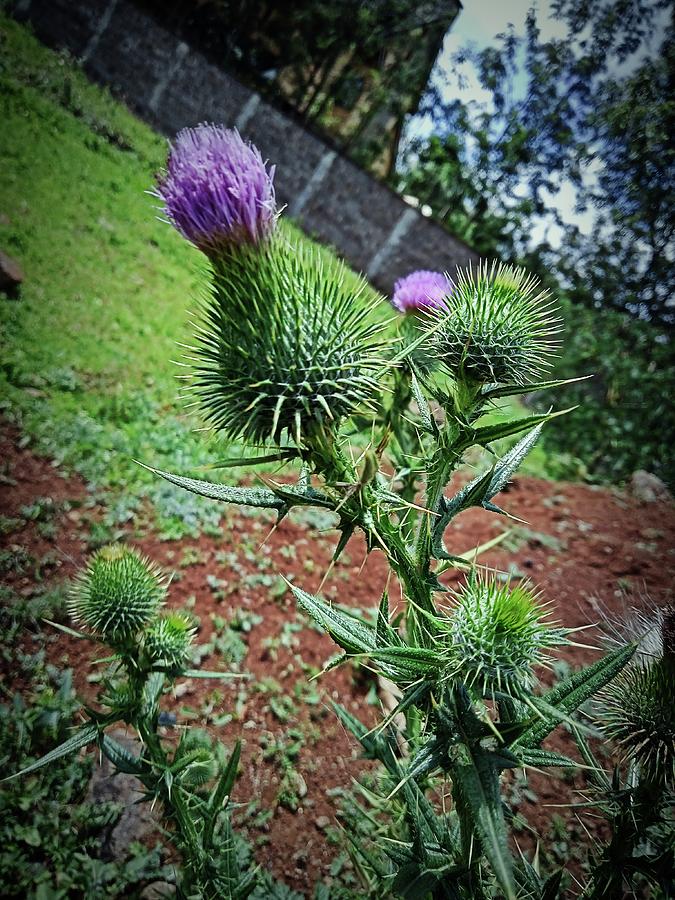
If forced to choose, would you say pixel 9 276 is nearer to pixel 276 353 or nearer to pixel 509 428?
pixel 276 353

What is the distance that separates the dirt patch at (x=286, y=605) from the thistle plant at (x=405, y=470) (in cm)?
95

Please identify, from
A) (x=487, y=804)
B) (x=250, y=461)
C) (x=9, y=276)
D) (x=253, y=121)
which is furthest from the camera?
(x=253, y=121)

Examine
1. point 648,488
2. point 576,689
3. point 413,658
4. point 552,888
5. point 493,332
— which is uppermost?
point 648,488

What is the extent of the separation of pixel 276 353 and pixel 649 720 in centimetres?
149

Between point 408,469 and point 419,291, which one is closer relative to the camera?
point 408,469

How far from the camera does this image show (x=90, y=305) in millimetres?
5637

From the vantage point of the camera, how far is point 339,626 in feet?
4.44

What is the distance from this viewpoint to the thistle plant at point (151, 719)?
170 cm

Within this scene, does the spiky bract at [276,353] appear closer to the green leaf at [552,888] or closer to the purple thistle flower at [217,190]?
the purple thistle flower at [217,190]

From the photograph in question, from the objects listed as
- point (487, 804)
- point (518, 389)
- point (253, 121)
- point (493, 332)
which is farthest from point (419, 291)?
point (253, 121)

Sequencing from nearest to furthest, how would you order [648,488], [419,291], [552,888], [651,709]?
[552,888] → [651,709] → [419,291] → [648,488]

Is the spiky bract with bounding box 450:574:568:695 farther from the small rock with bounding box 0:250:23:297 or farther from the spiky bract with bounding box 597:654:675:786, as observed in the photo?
the small rock with bounding box 0:250:23:297

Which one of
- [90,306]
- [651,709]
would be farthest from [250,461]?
[90,306]

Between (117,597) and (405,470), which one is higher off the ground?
(405,470)
